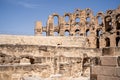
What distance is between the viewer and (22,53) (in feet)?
56.3

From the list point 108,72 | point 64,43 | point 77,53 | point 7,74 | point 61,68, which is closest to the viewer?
point 108,72

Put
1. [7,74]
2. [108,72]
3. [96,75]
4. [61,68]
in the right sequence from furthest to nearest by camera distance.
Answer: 1. [61,68]
2. [7,74]
3. [96,75]
4. [108,72]

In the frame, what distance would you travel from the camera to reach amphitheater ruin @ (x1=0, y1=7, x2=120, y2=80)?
6.10m

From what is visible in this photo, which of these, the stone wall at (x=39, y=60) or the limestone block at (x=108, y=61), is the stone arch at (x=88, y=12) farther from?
the limestone block at (x=108, y=61)

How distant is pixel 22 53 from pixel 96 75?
12.0m

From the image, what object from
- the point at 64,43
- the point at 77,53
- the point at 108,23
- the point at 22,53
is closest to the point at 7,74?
the point at 22,53

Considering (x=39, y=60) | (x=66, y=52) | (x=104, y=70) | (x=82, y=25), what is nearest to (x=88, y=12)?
(x=82, y=25)

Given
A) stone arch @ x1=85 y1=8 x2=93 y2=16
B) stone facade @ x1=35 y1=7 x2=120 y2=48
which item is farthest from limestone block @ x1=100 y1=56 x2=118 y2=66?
stone arch @ x1=85 y1=8 x2=93 y2=16

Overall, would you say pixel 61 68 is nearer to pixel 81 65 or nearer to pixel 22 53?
pixel 81 65

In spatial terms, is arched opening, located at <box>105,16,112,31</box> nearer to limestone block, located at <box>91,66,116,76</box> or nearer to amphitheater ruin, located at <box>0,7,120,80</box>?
amphitheater ruin, located at <box>0,7,120,80</box>

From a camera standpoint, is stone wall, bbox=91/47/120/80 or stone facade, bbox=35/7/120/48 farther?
stone facade, bbox=35/7/120/48

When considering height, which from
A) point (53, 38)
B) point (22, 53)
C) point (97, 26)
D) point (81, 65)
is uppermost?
point (97, 26)

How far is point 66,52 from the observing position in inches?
750

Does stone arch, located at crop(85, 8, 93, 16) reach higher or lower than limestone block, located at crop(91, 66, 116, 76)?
higher
